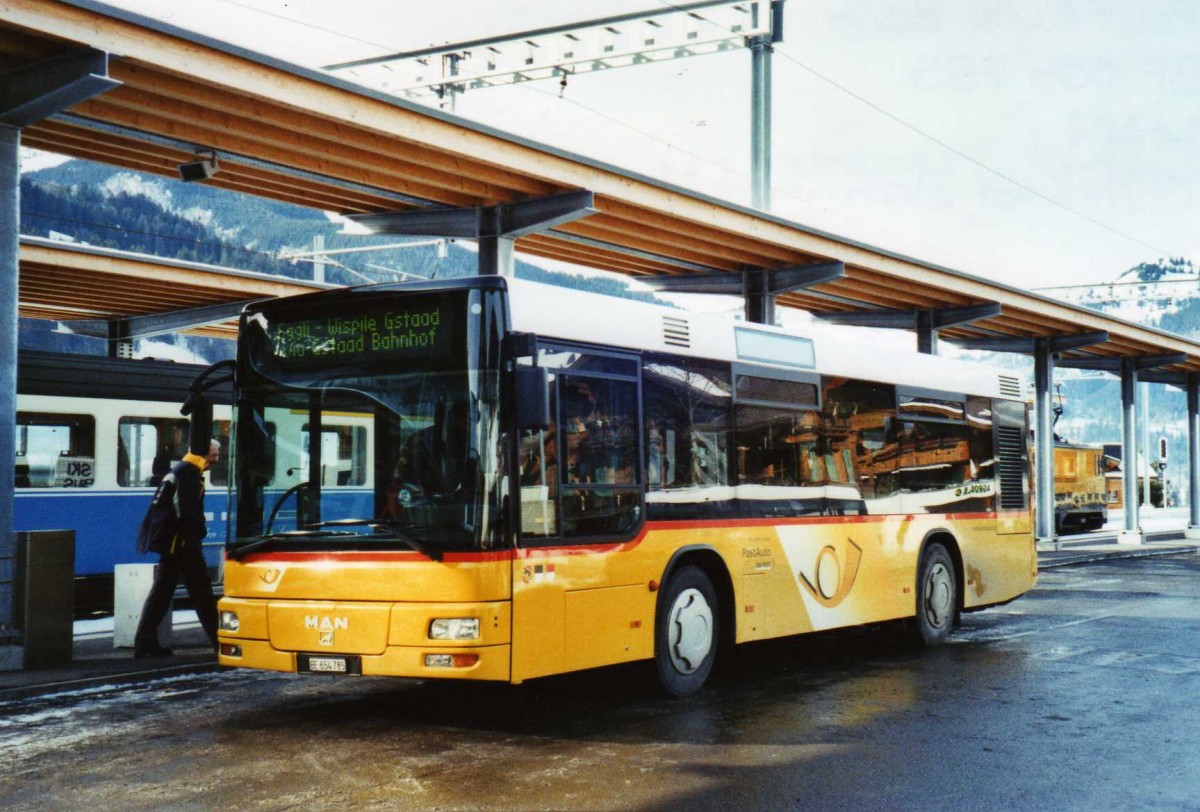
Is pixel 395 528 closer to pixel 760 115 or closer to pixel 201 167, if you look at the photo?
pixel 201 167

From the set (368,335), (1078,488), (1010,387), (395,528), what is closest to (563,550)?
(395,528)

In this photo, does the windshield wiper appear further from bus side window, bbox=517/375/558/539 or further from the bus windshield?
bus side window, bbox=517/375/558/539

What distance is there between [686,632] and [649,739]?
159 centimetres

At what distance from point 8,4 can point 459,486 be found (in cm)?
596

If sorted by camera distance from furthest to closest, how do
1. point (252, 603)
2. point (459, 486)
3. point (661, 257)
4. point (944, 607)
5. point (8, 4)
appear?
point (661, 257), point (944, 607), point (8, 4), point (252, 603), point (459, 486)

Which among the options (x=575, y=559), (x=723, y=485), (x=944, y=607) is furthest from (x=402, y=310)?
(x=944, y=607)

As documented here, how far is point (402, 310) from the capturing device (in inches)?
319

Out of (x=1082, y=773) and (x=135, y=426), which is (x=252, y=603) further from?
(x=135, y=426)

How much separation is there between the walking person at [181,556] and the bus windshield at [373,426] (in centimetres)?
263

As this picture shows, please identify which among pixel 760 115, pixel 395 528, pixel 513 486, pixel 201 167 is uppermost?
pixel 760 115

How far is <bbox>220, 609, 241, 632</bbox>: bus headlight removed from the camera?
8.44 metres

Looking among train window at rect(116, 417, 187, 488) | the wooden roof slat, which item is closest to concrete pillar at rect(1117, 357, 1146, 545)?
the wooden roof slat

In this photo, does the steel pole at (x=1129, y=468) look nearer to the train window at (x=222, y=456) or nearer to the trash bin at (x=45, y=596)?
the train window at (x=222, y=456)

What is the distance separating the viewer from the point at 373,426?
805 centimetres
